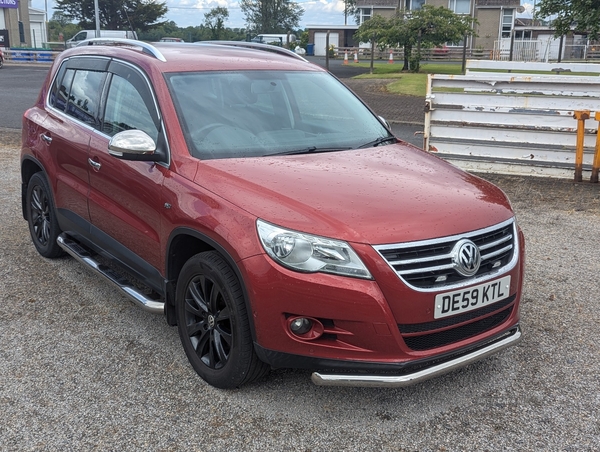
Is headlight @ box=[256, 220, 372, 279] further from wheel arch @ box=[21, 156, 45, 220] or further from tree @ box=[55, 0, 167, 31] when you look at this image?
tree @ box=[55, 0, 167, 31]

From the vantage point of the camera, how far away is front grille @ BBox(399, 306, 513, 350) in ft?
10.2

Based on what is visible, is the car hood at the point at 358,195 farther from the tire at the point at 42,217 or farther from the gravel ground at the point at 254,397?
the tire at the point at 42,217

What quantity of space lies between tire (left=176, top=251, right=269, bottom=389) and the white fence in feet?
21.1

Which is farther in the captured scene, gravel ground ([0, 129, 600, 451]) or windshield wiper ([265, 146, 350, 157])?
windshield wiper ([265, 146, 350, 157])

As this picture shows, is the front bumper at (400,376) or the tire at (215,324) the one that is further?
the tire at (215,324)

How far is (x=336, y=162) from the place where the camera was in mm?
3820

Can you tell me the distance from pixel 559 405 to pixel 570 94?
6512 mm

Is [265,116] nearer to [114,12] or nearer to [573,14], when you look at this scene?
[573,14]

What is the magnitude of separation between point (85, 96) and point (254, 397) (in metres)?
2.74

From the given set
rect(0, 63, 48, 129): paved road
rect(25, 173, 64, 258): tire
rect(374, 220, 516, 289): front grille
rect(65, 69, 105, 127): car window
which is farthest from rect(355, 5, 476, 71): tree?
rect(374, 220, 516, 289): front grille

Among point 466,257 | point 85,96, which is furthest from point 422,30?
point 466,257

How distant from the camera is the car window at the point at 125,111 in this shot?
4.11 metres

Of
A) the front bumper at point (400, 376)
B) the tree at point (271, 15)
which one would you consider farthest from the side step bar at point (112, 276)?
the tree at point (271, 15)

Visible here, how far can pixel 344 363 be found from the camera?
3074mm
